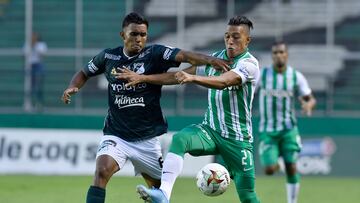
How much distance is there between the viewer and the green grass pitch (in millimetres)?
15312

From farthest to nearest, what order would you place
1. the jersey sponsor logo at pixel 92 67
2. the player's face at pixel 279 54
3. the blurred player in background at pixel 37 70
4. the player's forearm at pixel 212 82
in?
the blurred player in background at pixel 37 70
the player's face at pixel 279 54
the jersey sponsor logo at pixel 92 67
the player's forearm at pixel 212 82

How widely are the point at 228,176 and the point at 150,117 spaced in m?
1.10

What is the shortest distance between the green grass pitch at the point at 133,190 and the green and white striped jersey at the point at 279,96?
3.91ft

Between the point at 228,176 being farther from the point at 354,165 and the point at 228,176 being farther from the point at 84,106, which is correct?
the point at 84,106

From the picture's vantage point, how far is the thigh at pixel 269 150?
1565 centimetres

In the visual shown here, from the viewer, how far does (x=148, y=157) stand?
35.2 ft

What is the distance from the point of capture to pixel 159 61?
10727mm

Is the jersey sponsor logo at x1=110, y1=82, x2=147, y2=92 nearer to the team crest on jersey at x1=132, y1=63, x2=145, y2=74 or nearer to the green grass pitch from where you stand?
the team crest on jersey at x1=132, y1=63, x2=145, y2=74

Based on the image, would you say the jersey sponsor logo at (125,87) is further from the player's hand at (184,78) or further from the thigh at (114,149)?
the player's hand at (184,78)

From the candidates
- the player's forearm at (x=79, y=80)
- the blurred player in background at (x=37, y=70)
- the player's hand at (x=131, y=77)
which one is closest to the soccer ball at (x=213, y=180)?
the player's hand at (x=131, y=77)

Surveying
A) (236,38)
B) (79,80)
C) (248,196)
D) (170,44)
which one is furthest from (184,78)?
(170,44)

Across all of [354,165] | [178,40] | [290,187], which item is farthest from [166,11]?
[290,187]

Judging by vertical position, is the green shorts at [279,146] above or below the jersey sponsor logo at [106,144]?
below

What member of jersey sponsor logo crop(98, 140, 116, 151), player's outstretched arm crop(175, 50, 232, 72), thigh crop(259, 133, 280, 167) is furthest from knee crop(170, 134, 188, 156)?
A: thigh crop(259, 133, 280, 167)
